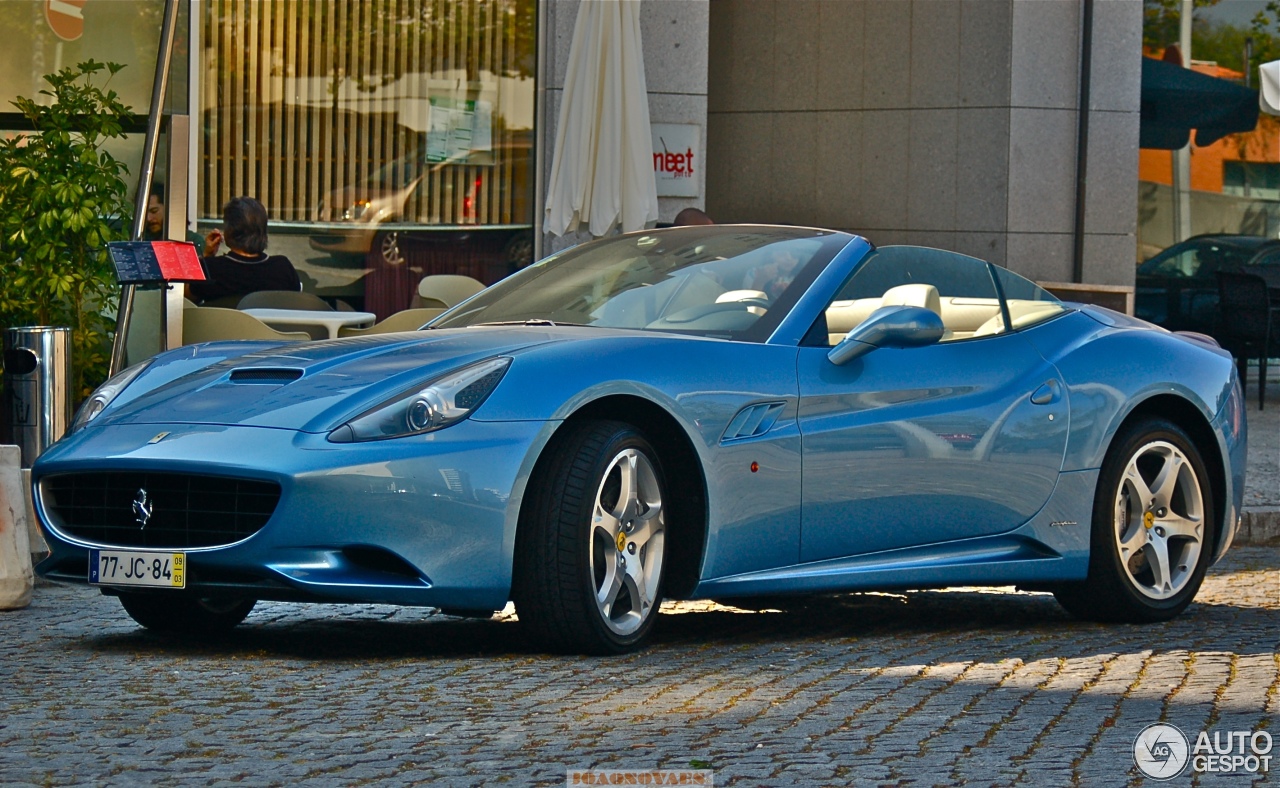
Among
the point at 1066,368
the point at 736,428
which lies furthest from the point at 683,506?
the point at 1066,368

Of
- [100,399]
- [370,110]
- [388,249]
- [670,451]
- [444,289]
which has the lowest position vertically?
[670,451]

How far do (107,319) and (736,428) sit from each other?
5013 mm

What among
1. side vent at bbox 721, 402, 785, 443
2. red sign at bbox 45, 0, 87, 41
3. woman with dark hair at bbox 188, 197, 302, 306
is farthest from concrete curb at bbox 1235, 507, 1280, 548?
red sign at bbox 45, 0, 87, 41

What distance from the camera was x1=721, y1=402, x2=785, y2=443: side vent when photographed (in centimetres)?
579

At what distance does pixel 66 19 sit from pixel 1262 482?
8.17 metres

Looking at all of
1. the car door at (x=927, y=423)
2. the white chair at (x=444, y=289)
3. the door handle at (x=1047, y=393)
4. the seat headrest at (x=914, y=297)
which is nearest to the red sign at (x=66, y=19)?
the white chair at (x=444, y=289)

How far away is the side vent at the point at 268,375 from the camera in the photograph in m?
5.56

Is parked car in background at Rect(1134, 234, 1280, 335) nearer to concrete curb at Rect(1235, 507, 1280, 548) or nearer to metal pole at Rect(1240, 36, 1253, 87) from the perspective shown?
metal pole at Rect(1240, 36, 1253, 87)

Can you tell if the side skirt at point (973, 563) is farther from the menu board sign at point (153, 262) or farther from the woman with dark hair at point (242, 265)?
the woman with dark hair at point (242, 265)

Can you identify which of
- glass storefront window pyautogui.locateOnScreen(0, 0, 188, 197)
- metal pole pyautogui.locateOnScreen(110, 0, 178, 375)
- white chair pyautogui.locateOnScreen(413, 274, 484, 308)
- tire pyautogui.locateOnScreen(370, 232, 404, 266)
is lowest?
white chair pyautogui.locateOnScreen(413, 274, 484, 308)

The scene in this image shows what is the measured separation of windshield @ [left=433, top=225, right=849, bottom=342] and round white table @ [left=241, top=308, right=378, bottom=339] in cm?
329

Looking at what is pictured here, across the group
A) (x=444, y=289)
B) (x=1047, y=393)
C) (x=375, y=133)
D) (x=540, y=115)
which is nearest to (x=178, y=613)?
(x=1047, y=393)

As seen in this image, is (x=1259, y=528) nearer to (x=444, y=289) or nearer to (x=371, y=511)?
(x=444, y=289)

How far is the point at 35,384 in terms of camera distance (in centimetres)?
895
